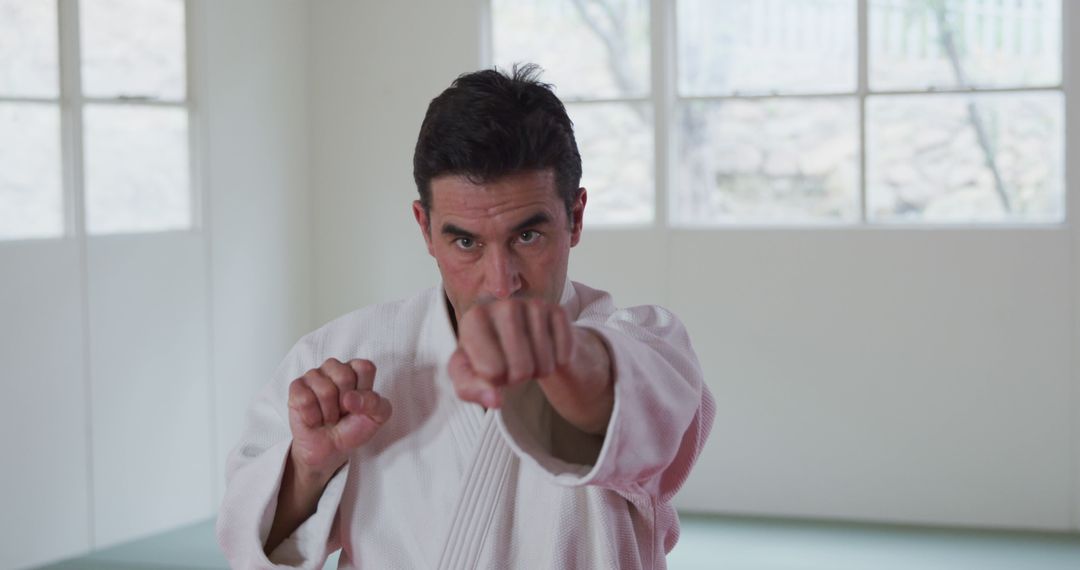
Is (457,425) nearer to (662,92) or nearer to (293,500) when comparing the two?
(293,500)

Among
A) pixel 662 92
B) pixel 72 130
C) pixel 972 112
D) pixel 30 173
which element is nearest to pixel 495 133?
pixel 30 173

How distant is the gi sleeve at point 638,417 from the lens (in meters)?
1.23

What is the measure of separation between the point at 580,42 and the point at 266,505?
3673mm

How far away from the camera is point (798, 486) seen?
4.82 m

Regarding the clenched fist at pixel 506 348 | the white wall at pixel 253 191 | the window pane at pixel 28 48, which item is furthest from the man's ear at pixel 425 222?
the white wall at pixel 253 191

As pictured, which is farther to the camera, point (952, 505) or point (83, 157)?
point (952, 505)

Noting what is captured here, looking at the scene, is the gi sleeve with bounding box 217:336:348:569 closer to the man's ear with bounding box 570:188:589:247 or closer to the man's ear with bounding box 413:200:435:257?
the man's ear with bounding box 413:200:435:257

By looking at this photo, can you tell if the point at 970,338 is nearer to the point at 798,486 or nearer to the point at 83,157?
the point at 798,486

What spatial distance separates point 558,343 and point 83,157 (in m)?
3.44

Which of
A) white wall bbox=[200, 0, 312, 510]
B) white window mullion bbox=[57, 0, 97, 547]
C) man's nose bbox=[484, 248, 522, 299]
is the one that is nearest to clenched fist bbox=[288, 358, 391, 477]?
man's nose bbox=[484, 248, 522, 299]

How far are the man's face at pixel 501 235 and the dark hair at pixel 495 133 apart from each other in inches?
0.6

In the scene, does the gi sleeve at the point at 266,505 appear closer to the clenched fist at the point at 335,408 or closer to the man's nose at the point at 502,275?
the clenched fist at the point at 335,408

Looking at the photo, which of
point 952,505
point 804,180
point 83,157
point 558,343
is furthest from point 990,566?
point 558,343

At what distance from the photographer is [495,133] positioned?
1.52 metres
